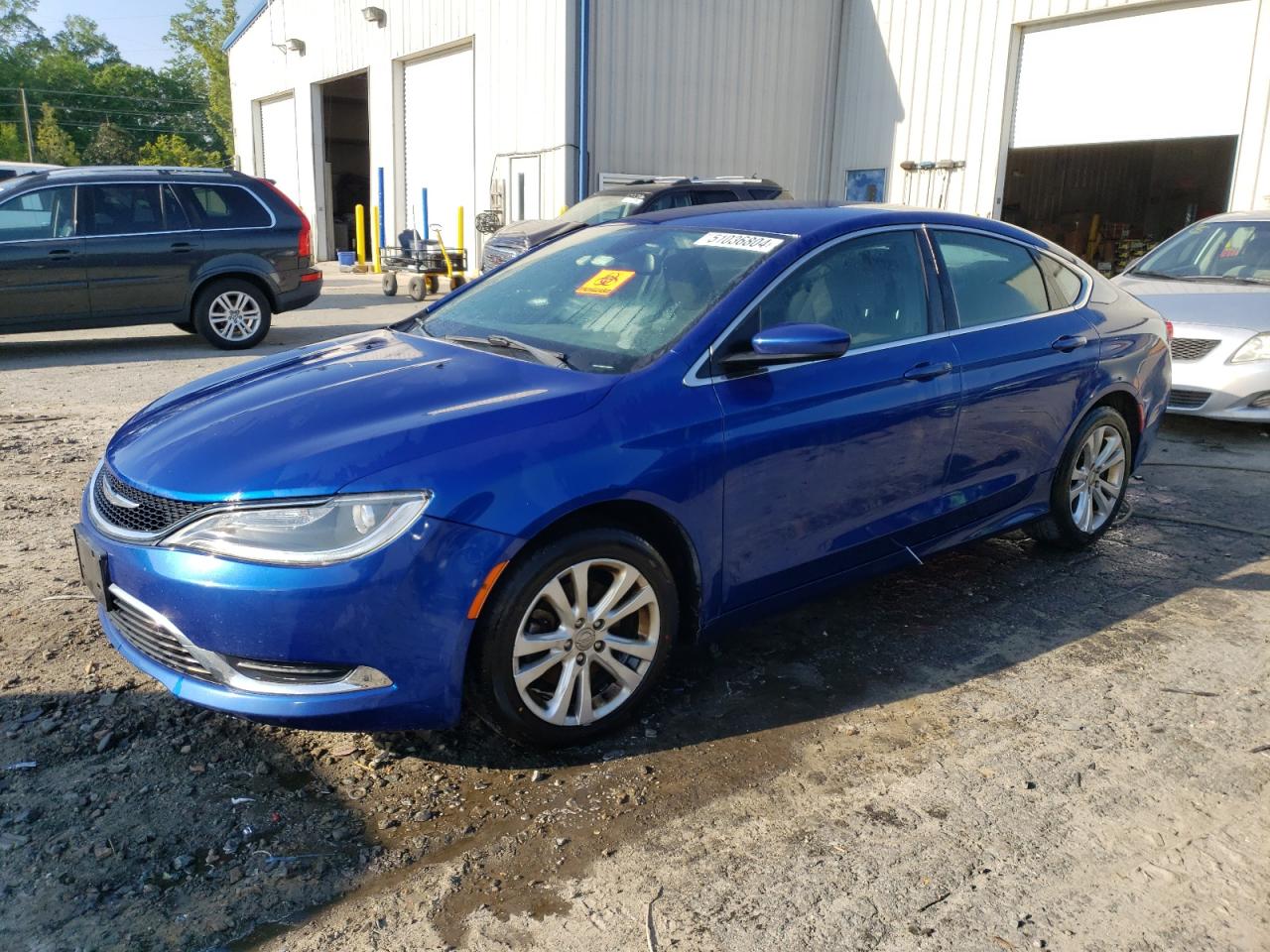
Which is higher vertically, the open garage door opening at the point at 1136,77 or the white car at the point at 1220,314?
the open garage door opening at the point at 1136,77

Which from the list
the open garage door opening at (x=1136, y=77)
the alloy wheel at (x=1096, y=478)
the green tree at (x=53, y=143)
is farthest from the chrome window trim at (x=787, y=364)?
the green tree at (x=53, y=143)

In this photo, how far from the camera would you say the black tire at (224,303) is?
1052cm

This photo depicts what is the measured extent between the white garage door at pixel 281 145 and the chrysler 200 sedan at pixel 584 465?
23159mm

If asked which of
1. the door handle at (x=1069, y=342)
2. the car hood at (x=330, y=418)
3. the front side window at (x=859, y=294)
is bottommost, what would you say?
the car hood at (x=330, y=418)

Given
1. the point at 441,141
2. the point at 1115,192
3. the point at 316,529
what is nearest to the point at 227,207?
the point at 316,529

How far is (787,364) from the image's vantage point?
3469mm

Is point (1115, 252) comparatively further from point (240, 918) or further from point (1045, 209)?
point (240, 918)

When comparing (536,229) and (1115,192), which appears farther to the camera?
(1115,192)

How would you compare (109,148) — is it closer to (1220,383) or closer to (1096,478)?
(1220,383)

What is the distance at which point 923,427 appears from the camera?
12.6 feet

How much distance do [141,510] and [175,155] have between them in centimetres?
6958

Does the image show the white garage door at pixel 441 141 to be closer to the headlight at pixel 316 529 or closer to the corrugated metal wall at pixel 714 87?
the corrugated metal wall at pixel 714 87

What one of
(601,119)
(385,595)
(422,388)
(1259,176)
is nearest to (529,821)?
(385,595)

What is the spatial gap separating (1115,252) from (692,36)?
32.7 ft
